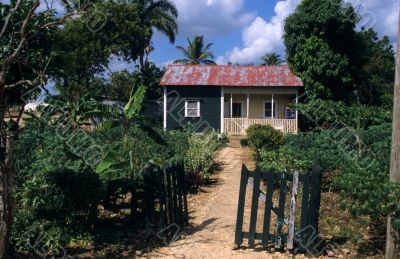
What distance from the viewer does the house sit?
26.4 meters

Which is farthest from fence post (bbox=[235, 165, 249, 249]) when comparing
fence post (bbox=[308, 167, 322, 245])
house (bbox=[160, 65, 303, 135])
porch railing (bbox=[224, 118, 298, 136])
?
porch railing (bbox=[224, 118, 298, 136])

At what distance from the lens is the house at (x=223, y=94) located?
26.4m

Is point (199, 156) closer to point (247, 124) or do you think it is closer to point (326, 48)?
point (247, 124)

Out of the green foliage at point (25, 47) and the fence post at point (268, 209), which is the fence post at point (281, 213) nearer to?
the fence post at point (268, 209)

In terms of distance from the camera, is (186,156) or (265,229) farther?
(186,156)

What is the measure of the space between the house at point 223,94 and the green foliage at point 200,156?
12525 mm

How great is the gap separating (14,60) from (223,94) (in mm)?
22496

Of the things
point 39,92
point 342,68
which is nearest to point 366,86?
point 342,68

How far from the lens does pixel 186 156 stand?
39.5 feet

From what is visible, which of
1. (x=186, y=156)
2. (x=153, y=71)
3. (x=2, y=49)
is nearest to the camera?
(x=2, y=49)

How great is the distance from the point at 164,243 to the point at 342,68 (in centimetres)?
2107

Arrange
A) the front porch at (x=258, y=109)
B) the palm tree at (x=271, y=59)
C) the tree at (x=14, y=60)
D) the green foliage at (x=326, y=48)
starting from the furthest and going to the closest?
the palm tree at (x=271, y=59) → the front porch at (x=258, y=109) → the green foliage at (x=326, y=48) → the tree at (x=14, y=60)

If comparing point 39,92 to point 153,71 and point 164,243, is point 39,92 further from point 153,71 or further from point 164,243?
point 153,71

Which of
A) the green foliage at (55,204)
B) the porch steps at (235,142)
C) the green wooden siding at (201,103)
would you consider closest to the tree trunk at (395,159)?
the green foliage at (55,204)
